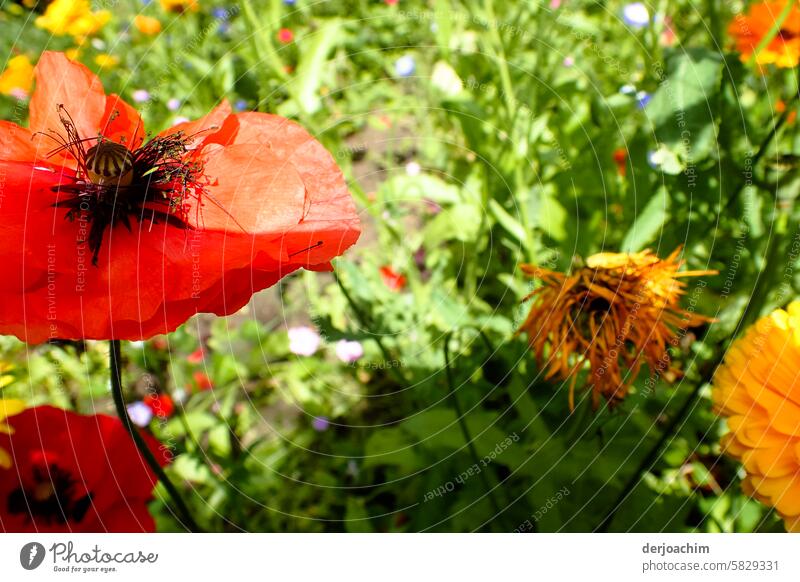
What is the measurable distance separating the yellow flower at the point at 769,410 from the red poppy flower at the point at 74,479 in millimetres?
429

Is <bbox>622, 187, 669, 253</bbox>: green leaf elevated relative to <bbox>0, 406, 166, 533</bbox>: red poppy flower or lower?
elevated

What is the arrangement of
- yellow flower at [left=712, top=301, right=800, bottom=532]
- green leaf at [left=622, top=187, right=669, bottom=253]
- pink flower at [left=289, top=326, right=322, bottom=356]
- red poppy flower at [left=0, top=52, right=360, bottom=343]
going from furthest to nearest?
pink flower at [left=289, top=326, right=322, bottom=356] → green leaf at [left=622, top=187, right=669, bottom=253] → yellow flower at [left=712, top=301, right=800, bottom=532] → red poppy flower at [left=0, top=52, right=360, bottom=343]

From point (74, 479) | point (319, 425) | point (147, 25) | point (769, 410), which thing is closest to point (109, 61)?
point (147, 25)

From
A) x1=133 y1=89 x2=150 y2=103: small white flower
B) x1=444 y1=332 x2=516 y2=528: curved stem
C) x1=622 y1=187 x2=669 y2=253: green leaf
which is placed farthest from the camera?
x1=133 y1=89 x2=150 y2=103: small white flower

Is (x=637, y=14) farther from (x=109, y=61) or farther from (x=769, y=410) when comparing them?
(x=109, y=61)

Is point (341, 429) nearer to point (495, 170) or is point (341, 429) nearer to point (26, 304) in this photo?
point (495, 170)

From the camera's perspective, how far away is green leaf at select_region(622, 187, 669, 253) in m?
0.68

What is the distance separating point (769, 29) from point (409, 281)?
1.60 ft

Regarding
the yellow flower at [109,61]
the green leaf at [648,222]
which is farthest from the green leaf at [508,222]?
the yellow flower at [109,61]

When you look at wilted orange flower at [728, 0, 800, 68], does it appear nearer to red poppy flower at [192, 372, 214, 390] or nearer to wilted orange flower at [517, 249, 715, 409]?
wilted orange flower at [517, 249, 715, 409]

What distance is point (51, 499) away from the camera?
0.48 meters

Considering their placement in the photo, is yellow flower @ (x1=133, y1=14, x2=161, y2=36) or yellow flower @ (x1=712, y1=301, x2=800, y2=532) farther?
yellow flower @ (x1=133, y1=14, x2=161, y2=36)

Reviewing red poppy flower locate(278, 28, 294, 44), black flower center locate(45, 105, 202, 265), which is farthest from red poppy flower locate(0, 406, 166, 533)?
red poppy flower locate(278, 28, 294, 44)
